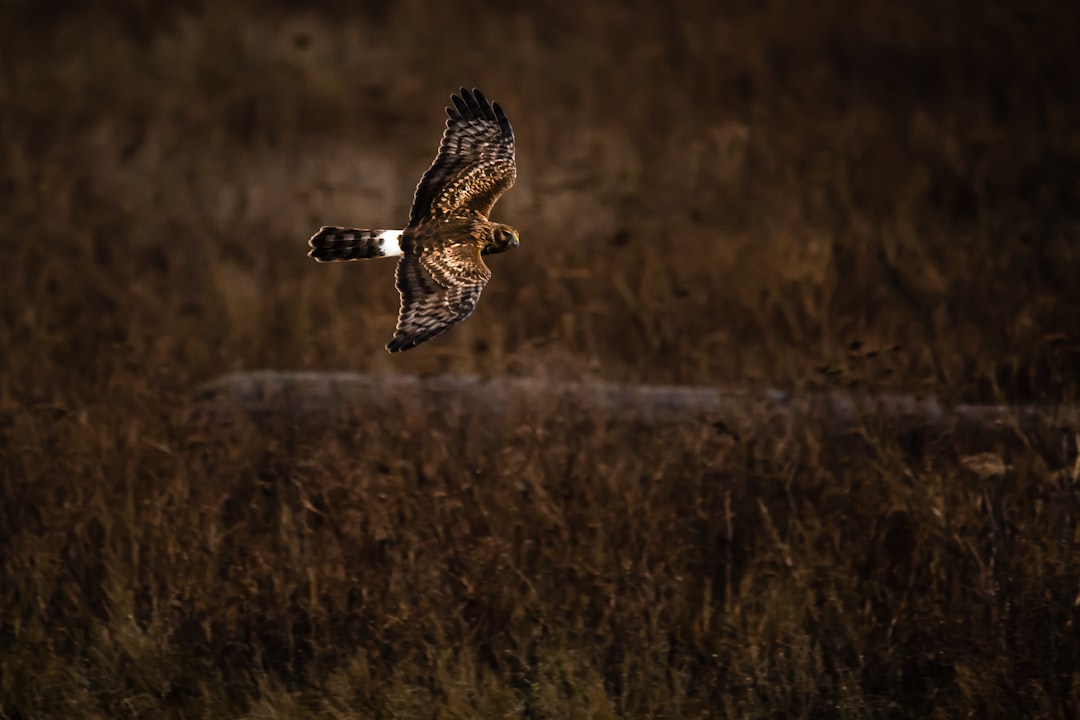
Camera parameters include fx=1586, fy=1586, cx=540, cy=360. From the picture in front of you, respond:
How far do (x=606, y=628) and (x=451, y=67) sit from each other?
779 centimetres

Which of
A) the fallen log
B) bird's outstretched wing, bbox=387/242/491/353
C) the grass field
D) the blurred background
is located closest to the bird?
bird's outstretched wing, bbox=387/242/491/353

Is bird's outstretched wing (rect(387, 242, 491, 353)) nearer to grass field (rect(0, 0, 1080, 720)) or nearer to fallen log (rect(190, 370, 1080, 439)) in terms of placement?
grass field (rect(0, 0, 1080, 720))

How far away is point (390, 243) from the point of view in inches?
134

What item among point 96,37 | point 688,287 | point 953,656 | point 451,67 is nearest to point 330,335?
point 688,287

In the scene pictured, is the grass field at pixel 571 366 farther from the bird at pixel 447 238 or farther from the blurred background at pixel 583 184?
the bird at pixel 447 238

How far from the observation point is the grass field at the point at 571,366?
4562mm

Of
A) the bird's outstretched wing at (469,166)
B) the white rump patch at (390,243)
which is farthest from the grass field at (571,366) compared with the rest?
the white rump patch at (390,243)

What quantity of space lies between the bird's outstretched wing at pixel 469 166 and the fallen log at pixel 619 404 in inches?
61.2

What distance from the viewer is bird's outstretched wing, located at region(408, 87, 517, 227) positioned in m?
3.59

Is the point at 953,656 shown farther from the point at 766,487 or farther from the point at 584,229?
the point at 584,229

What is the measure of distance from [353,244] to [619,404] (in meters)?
2.30

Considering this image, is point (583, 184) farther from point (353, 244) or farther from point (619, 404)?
point (353, 244)

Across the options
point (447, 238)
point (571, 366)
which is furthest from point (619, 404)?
point (447, 238)

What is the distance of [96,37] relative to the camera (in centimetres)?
1288
